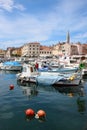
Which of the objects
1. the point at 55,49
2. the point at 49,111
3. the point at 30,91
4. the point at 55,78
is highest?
the point at 55,49

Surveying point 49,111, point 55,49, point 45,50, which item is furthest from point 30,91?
point 45,50

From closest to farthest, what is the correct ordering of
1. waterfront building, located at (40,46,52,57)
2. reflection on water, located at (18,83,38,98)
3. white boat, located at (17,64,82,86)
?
1. reflection on water, located at (18,83,38,98)
2. white boat, located at (17,64,82,86)
3. waterfront building, located at (40,46,52,57)

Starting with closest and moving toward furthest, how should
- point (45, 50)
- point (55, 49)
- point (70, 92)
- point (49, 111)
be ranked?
point (49, 111) → point (70, 92) → point (55, 49) → point (45, 50)

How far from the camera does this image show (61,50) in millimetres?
142250

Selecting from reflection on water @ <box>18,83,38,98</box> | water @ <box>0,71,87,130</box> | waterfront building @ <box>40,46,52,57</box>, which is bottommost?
water @ <box>0,71,87,130</box>

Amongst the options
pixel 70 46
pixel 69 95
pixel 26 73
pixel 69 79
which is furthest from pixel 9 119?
pixel 70 46

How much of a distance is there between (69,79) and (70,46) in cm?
11643

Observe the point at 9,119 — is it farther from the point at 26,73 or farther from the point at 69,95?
the point at 26,73

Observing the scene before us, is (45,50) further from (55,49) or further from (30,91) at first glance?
(30,91)

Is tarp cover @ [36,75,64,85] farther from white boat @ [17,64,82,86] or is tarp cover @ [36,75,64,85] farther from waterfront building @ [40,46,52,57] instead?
waterfront building @ [40,46,52,57]

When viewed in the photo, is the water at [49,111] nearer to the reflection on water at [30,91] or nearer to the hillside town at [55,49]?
the reflection on water at [30,91]

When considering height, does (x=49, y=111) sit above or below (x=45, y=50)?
below

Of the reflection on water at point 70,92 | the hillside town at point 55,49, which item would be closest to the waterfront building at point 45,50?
the hillside town at point 55,49

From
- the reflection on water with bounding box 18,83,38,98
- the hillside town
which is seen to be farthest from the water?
the hillside town
